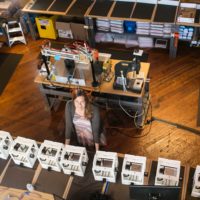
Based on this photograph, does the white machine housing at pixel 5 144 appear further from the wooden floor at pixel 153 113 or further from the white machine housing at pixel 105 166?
the wooden floor at pixel 153 113

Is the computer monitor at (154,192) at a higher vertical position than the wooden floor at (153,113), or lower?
higher

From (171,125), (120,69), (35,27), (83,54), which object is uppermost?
(83,54)

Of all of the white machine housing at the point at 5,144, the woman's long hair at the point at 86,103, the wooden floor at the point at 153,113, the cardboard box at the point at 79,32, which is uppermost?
the woman's long hair at the point at 86,103

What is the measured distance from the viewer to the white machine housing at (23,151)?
321 centimetres

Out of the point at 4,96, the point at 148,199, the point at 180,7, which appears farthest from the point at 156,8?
the point at 148,199

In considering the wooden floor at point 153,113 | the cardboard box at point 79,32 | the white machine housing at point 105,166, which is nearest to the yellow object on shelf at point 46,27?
the cardboard box at point 79,32

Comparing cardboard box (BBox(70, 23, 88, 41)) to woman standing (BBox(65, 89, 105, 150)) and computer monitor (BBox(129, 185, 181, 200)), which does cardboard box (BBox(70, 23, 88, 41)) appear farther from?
computer monitor (BBox(129, 185, 181, 200))

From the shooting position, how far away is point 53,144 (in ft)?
10.5

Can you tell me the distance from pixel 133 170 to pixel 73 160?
1.83ft

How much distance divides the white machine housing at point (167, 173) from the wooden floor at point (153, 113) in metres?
1.15

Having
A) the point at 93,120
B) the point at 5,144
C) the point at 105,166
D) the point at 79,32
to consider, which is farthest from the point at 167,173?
the point at 79,32

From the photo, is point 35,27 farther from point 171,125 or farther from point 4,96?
point 171,125

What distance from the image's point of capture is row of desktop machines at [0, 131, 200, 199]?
116 inches

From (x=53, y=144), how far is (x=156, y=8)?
307 centimetres
